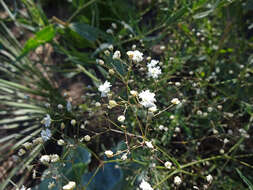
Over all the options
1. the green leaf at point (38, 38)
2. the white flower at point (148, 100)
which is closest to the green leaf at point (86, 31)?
the green leaf at point (38, 38)

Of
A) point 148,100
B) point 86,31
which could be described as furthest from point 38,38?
point 148,100

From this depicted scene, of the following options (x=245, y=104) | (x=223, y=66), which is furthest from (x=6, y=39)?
(x=245, y=104)

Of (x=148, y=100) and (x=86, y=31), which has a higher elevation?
(x=86, y=31)

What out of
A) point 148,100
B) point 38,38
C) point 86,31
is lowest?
point 148,100

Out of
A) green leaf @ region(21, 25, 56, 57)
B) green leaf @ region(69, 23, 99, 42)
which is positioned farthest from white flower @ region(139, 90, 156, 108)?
green leaf @ region(69, 23, 99, 42)

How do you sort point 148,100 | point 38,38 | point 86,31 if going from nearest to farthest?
point 148,100
point 38,38
point 86,31

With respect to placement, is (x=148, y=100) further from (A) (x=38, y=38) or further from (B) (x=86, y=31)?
(B) (x=86, y=31)

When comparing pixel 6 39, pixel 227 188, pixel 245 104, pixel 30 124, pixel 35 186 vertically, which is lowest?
pixel 227 188

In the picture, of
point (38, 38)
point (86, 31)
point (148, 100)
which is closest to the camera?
point (148, 100)

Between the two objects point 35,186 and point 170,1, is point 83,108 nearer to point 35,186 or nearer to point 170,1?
point 35,186

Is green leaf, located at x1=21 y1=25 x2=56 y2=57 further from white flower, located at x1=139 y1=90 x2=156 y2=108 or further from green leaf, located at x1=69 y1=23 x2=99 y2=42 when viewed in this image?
white flower, located at x1=139 y1=90 x2=156 y2=108

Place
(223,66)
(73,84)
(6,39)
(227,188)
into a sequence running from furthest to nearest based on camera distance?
(73,84) < (6,39) < (223,66) < (227,188)
